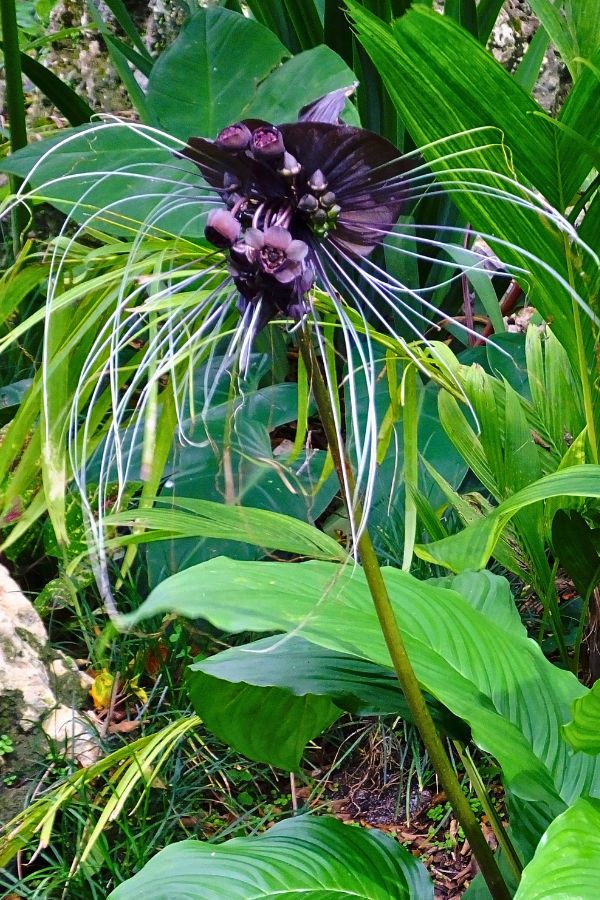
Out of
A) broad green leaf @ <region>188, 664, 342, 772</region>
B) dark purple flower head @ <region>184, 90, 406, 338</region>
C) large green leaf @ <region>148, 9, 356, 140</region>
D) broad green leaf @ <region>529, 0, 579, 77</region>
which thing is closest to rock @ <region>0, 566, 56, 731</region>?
broad green leaf @ <region>188, 664, 342, 772</region>

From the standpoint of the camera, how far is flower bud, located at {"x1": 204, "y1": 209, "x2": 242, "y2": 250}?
498mm

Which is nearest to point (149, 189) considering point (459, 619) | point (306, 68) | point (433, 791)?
point (306, 68)

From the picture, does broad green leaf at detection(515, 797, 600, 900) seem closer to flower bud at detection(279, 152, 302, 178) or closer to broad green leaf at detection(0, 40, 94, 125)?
flower bud at detection(279, 152, 302, 178)

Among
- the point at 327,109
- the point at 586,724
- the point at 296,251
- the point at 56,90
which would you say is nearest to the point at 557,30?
the point at 327,109

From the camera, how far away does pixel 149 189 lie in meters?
1.27

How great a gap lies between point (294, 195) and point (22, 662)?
1.12 meters

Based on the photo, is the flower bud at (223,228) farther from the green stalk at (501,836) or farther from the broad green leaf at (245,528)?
the green stalk at (501,836)

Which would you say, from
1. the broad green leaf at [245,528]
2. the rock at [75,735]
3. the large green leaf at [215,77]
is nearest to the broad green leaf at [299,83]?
the large green leaf at [215,77]

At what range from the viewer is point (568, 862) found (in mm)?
619

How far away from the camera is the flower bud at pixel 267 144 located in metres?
0.50

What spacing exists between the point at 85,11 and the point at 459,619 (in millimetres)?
2490

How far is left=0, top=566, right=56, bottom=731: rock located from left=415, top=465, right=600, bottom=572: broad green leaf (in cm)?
73

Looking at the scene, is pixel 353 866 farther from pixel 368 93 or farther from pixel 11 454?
pixel 368 93

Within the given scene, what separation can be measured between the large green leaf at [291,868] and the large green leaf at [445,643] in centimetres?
17
